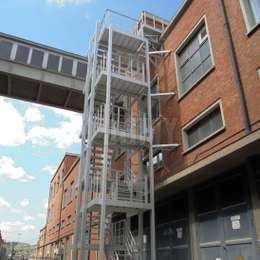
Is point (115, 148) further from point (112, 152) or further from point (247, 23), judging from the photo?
point (247, 23)

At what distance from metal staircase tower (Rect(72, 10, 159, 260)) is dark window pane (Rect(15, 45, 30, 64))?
5.85 metres

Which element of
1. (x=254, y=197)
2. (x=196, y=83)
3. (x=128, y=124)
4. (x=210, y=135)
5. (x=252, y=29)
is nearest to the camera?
(x=254, y=197)

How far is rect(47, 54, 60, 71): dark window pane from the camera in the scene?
19692 mm

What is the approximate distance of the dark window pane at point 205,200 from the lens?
33.6ft

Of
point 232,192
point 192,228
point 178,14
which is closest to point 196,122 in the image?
point 232,192

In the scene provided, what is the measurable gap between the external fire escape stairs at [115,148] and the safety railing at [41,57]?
4992 millimetres

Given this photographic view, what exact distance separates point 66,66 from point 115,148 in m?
9.28

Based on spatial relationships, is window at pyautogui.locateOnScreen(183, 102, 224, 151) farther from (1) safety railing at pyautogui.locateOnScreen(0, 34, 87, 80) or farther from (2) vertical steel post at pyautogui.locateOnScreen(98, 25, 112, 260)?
(1) safety railing at pyautogui.locateOnScreen(0, 34, 87, 80)

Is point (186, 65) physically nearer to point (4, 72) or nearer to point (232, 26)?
point (232, 26)

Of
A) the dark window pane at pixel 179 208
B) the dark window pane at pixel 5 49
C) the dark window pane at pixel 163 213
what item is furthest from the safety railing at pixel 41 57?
the dark window pane at pixel 179 208

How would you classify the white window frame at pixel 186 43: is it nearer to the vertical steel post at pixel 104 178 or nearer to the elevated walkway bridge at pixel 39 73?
the vertical steel post at pixel 104 178

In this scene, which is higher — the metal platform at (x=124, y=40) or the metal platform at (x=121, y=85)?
the metal platform at (x=124, y=40)

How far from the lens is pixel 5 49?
18.8 meters

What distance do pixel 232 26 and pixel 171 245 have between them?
853 centimetres
